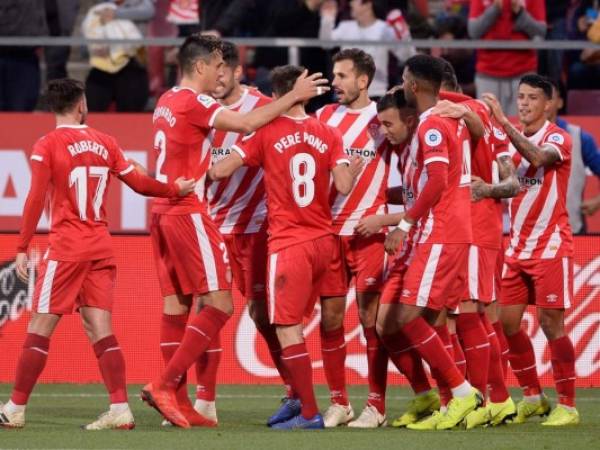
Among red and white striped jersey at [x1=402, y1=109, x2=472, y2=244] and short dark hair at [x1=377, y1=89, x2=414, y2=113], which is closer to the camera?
red and white striped jersey at [x1=402, y1=109, x2=472, y2=244]

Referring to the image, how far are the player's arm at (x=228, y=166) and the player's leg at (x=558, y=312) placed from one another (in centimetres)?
223

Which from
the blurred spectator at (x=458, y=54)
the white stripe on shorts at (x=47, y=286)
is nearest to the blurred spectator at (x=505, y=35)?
the blurred spectator at (x=458, y=54)

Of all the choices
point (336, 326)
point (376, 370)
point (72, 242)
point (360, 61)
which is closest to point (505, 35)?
point (360, 61)

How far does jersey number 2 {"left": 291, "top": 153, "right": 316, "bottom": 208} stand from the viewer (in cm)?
877

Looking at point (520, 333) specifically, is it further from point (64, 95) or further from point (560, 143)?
point (64, 95)

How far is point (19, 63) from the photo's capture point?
552 inches

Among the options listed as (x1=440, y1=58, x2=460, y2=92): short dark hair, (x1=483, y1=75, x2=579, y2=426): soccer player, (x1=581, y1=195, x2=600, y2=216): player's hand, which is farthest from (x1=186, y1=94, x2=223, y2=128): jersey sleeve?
(x1=581, y1=195, x2=600, y2=216): player's hand

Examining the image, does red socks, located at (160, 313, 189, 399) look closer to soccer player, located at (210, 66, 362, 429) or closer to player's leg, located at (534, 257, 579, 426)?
soccer player, located at (210, 66, 362, 429)

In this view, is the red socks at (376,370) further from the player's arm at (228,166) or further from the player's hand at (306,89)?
the player's hand at (306,89)

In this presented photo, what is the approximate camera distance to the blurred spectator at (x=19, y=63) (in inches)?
551

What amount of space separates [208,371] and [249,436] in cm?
94

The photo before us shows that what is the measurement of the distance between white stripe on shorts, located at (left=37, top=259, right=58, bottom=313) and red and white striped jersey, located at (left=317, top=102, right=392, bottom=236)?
1886mm

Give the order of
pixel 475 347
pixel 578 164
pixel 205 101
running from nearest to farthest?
pixel 205 101 < pixel 475 347 < pixel 578 164

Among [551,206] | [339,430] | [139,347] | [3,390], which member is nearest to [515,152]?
[551,206]
